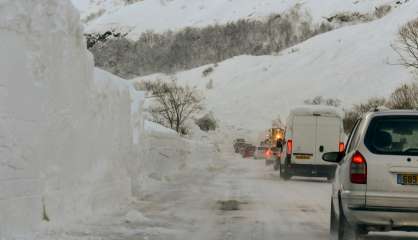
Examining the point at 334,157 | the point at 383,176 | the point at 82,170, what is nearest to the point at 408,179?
the point at 383,176

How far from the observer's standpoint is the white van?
28453 millimetres

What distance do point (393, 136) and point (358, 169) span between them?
63 centimetres

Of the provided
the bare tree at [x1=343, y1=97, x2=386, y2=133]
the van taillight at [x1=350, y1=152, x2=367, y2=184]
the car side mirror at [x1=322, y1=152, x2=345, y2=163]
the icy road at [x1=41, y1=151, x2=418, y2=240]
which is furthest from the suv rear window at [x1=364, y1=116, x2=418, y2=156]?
the bare tree at [x1=343, y1=97, x2=386, y2=133]

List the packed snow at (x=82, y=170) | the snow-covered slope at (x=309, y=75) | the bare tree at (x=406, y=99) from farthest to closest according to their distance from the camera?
the snow-covered slope at (x=309, y=75)
the bare tree at (x=406, y=99)
the packed snow at (x=82, y=170)

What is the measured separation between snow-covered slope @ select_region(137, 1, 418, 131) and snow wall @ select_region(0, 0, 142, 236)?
83868 millimetres

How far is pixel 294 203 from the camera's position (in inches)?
689

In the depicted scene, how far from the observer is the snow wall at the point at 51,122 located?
986 centimetres

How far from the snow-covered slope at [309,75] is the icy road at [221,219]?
7852 centimetres

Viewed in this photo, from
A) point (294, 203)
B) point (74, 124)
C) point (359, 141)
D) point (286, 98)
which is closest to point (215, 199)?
point (294, 203)

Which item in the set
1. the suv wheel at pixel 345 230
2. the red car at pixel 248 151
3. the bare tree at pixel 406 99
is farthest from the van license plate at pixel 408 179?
the red car at pixel 248 151

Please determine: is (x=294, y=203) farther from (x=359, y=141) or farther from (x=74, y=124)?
(x=359, y=141)

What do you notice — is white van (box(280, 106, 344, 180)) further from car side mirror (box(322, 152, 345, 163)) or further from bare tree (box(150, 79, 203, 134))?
bare tree (box(150, 79, 203, 134))

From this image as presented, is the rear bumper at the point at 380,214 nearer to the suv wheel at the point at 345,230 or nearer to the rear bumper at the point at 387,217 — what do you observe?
the rear bumper at the point at 387,217

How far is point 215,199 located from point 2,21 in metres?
9.47
